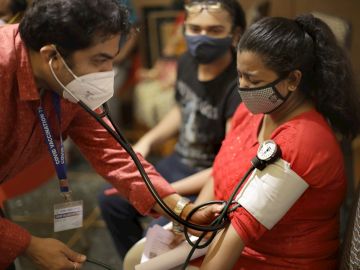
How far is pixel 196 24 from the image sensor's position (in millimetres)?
1815

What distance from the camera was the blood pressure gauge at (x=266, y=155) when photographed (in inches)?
→ 46.6

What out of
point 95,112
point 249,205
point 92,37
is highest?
point 92,37

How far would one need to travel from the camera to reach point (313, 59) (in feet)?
4.23

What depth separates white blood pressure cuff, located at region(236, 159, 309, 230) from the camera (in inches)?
46.4

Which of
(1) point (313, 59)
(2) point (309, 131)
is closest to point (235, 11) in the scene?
(1) point (313, 59)

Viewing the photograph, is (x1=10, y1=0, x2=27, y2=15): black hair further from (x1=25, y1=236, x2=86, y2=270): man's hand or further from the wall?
the wall

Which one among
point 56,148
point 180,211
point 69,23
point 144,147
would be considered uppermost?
point 69,23

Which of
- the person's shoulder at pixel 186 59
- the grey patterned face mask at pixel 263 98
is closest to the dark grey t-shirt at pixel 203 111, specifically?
the person's shoulder at pixel 186 59

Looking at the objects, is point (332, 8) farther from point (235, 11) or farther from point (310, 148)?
point (310, 148)

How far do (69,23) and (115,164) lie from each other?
51 cm

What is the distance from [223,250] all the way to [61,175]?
0.51 m

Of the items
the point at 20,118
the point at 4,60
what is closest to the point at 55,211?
the point at 20,118

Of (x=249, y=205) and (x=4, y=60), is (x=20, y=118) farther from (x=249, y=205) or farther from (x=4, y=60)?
(x=249, y=205)

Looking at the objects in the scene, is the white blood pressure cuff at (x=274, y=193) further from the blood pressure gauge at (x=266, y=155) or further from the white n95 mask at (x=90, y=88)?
the white n95 mask at (x=90, y=88)
